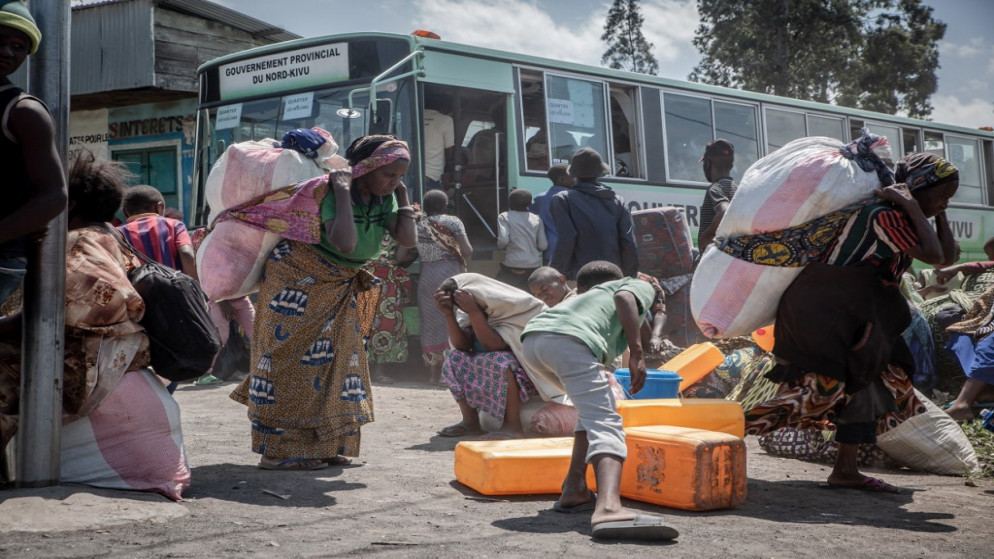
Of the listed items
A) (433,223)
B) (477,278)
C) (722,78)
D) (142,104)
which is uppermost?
(722,78)

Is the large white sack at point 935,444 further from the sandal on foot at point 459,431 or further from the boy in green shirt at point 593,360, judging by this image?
the sandal on foot at point 459,431

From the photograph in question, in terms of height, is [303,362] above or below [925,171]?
below

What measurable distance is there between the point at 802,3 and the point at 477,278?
24.5 metres

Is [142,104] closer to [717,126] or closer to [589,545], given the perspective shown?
[717,126]

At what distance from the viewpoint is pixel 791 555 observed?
3.20m

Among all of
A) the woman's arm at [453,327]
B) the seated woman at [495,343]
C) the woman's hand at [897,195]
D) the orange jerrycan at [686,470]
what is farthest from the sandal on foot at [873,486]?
the woman's arm at [453,327]

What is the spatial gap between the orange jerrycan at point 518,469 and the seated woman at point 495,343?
1.49m

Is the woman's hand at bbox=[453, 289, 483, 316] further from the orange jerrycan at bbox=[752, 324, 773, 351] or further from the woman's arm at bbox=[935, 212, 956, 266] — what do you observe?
the woman's arm at bbox=[935, 212, 956, 266]

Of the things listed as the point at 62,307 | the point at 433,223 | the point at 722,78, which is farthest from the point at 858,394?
the point at 722,78

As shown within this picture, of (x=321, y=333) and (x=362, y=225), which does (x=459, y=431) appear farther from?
(x=362, y=225)

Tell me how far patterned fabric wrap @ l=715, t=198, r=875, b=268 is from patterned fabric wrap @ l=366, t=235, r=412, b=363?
5.26 m

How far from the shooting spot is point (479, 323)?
5.81m

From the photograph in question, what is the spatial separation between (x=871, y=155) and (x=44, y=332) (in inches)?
133

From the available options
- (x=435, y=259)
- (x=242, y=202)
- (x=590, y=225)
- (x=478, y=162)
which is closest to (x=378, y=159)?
(x=242, y=202)
